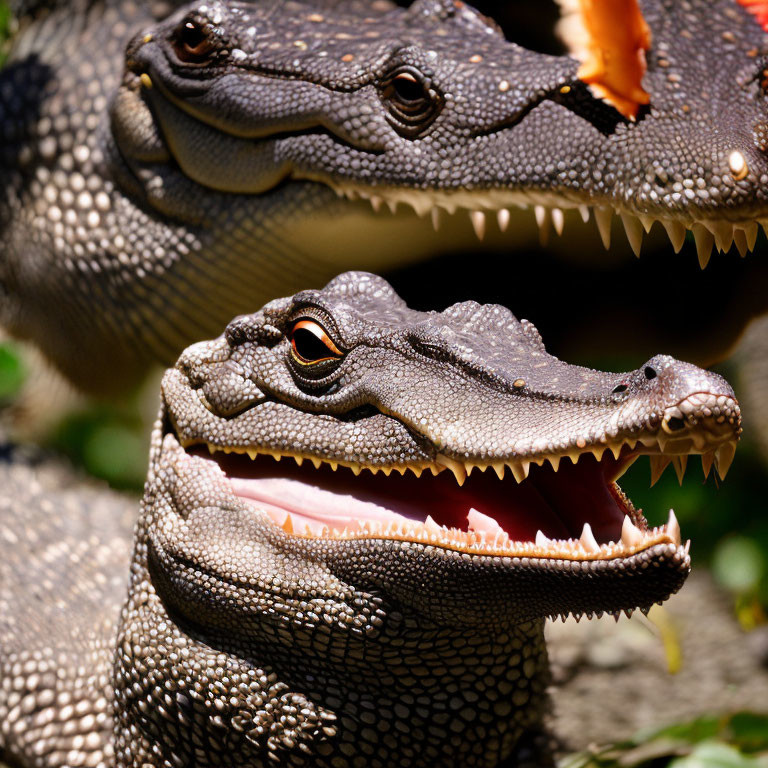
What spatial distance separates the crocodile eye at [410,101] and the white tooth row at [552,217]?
116 mm

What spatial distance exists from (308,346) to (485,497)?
0.35 meters

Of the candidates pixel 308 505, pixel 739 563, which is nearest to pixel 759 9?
pixel 308 505

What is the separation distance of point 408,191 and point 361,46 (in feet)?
1.02

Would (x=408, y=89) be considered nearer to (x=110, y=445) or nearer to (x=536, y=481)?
(x=536, y=481)

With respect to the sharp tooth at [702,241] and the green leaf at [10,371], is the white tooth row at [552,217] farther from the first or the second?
the green leaf at [10,371]

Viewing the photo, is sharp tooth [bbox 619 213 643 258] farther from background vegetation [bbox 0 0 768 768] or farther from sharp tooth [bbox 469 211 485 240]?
background vegetation [bbox 0 0 768 768]

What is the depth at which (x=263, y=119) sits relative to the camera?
7.01ft

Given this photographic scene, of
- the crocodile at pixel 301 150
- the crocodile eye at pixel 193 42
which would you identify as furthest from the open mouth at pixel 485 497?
the crocodile eye at pixel 193 42

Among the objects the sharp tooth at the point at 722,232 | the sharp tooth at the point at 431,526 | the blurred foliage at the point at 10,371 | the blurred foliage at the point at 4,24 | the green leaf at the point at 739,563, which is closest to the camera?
the sharp tooth at the point at 431,526

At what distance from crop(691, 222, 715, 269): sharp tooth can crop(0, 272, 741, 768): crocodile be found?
352 mm

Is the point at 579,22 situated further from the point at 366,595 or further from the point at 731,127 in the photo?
the point at 366,595

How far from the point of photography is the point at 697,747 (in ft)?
6.63

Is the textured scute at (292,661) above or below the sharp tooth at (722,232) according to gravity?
below

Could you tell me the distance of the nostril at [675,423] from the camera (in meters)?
1.32
